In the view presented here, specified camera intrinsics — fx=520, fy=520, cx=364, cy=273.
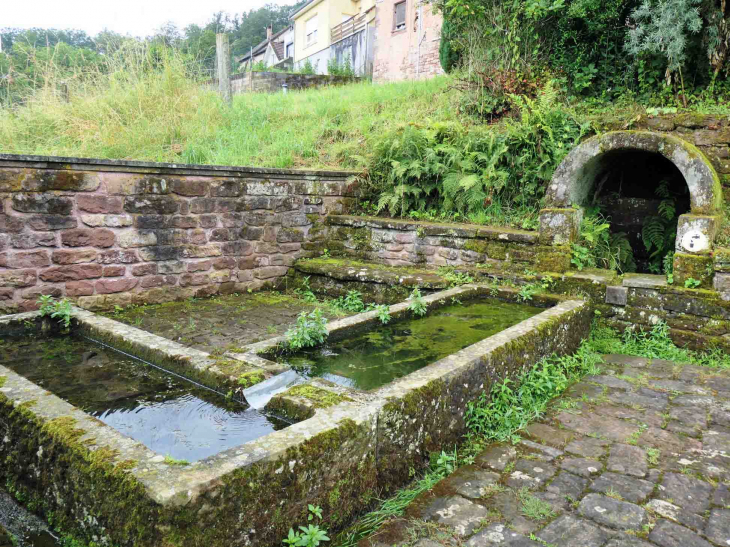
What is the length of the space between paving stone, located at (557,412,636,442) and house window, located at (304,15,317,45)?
3050 centimetres

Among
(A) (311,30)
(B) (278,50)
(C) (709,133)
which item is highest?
(B) (278,50)

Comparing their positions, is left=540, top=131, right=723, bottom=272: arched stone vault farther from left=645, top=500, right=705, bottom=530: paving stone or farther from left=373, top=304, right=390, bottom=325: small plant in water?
left=645, top=500, right=705, bottom=530: paving stone

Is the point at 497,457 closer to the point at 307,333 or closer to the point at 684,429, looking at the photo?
the point at 684,429

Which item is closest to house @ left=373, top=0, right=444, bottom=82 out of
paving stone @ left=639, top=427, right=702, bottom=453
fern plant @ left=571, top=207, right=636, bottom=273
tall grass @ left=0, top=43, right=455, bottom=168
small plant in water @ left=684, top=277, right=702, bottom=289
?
tall grass @ left=0, top=43, right=455, bottom=168

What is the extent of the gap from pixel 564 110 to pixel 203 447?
6593mm

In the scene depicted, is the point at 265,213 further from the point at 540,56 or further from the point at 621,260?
the point at 540,56

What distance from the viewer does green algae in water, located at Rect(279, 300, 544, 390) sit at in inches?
139

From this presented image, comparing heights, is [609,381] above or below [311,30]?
below

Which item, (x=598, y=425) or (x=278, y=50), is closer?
(x=598, y=425)

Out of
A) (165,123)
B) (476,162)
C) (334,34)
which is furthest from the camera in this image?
(334,34)

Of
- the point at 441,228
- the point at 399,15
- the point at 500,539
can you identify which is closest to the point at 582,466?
the point at 500,539

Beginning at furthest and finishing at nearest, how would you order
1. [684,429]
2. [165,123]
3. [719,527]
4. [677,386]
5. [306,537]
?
1. [165,123]
2. [677,386]
3. [684,429]
4. [719,527]
5. [306,537]

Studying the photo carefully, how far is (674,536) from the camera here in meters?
2.44

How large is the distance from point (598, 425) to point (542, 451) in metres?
0.65
